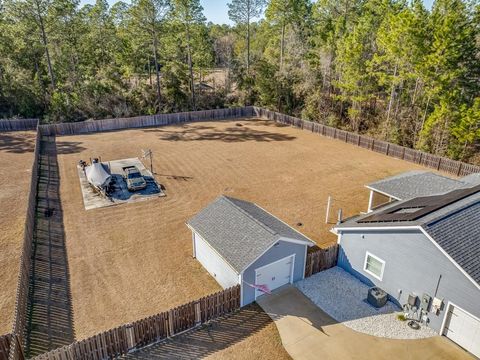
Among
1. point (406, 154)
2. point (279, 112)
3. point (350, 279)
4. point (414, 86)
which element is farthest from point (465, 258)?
point (279, 112)

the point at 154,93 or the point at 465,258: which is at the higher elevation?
the point at 154,93

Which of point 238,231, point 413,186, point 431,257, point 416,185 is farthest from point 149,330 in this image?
point 416,185

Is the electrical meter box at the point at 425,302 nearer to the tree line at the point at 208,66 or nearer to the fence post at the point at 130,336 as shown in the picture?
the fence post at the point at 130,336

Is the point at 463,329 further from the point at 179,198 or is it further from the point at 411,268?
the point at 179,198

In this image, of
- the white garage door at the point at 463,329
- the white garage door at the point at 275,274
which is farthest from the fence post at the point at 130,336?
the white garage door at the point at 463,329

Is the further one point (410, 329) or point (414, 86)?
point (414, 86)

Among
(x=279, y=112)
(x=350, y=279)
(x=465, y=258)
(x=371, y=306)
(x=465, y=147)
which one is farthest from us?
(x=279, y=112)

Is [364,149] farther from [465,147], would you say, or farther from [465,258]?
[465,258]
